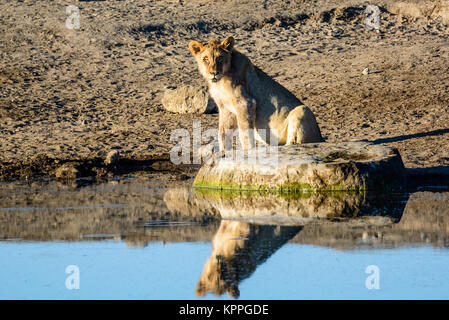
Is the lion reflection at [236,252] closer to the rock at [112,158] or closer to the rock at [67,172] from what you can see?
the rock at [67,172]

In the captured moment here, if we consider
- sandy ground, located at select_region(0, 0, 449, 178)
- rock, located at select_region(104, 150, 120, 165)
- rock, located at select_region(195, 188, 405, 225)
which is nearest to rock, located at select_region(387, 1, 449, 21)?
sandy ground, located at select_region(0, 0, 449, 178)

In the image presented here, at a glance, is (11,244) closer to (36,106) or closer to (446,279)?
(446,279)

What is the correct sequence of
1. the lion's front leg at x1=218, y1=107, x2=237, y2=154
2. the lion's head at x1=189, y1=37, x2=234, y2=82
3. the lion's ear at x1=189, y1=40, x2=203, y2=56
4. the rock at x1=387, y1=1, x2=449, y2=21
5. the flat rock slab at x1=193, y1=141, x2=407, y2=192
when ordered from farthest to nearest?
the rock at x1=387, y1=1, x2=449, y2=21 → the lion's front leg at x1=218, y1=107, x2=237, y2=154 → the lion's ear at x1=189, y1=40, x2=203, y2=56 → the lion's head at x1=189, y1=37, x2=234, y2=82 → the flat rock slab at x1=193, y1=141, x2=407, y2=192

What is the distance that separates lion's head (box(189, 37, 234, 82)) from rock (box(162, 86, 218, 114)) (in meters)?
4.39

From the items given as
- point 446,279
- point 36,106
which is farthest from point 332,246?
point 36,106

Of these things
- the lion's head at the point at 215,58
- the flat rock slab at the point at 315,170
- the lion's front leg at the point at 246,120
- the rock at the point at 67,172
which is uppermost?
the lion's head at the point at 215,58

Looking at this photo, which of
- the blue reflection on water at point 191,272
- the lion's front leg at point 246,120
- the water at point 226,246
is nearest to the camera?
the blue reflection on water at point 191,272

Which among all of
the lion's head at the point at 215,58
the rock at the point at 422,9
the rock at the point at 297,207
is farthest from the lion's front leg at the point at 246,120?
the rock at the point at 422,9

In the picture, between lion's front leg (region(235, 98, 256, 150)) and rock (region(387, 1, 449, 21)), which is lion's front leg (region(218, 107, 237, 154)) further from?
rock (region(387, 1, 449, 21))

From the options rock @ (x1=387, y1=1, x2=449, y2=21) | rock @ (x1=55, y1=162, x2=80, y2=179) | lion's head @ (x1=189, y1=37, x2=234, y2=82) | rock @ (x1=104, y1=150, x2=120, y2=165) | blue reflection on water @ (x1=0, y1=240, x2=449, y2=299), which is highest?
rock @ (x1=387, y1=1, x2=449, y2=21)

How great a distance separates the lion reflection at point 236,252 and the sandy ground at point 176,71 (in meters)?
5.38

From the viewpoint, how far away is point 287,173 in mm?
11359

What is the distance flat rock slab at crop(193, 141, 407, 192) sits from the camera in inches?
440

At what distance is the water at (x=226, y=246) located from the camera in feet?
20.0
